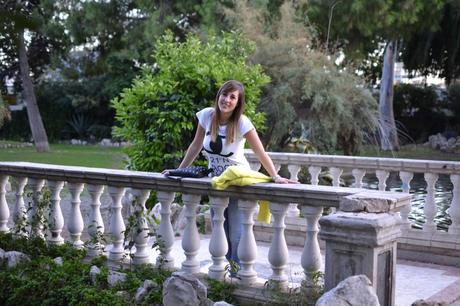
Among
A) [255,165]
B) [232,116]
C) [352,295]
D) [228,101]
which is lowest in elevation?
[352,295]

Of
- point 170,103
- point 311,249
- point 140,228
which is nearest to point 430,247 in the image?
point 311,249

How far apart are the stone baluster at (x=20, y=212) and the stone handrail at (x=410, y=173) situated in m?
3.06

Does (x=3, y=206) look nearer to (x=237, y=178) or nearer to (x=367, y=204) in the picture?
(x=237, y=178)

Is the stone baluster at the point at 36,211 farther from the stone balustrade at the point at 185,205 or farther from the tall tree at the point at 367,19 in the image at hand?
the tall tree at the point at 367,19

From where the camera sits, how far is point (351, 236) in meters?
3.47

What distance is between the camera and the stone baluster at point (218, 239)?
4.24 meters

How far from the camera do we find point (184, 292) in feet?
12.6

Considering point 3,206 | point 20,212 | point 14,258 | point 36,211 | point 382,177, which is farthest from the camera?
point 382,177

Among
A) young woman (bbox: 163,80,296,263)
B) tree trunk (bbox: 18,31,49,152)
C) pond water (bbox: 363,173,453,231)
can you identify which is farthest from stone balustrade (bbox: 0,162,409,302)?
tree trunk (bbox: 18,31,49,152)

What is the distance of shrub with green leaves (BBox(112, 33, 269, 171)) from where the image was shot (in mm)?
7660

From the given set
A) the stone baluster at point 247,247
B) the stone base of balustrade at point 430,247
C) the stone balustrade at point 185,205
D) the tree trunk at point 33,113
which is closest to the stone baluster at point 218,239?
the stone balustrade at point 185,205

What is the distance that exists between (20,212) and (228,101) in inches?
92.2

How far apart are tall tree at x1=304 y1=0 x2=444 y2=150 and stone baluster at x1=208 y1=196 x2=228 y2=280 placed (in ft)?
37.0

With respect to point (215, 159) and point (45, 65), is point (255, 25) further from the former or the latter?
point (45, 65)
